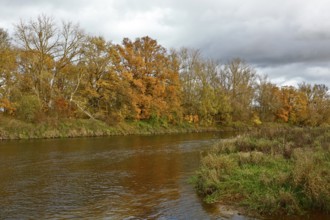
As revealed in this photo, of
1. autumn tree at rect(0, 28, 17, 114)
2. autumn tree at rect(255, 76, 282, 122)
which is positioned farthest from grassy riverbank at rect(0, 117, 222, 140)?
autumn tree at rect(255, 76, 282, 122)

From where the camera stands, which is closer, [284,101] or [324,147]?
[324,147]

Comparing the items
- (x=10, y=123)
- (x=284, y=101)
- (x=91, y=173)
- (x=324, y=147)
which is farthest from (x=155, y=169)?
(x=284, y=101)

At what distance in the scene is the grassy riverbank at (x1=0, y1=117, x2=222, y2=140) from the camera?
38.0 meters

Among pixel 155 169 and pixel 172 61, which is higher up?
pixel 172 61

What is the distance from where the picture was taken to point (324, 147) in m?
17.3

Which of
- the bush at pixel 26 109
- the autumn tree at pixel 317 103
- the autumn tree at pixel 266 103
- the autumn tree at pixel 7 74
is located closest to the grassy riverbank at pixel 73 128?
the bush at pixel 26 109

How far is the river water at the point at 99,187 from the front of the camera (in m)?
11.6

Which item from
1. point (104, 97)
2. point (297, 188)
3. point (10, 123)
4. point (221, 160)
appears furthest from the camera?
point (104, 97)

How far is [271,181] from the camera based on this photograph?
12156mm

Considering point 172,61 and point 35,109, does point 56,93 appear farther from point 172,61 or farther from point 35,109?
point 172,61

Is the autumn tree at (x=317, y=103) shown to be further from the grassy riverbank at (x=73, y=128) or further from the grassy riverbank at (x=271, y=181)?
the grassy riverbank at (x=271, y=181)

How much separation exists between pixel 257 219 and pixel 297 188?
1914mm

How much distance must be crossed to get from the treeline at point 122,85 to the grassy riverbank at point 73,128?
4.14 feet

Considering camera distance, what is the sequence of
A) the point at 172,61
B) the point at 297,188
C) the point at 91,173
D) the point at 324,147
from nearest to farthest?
the point at 297,188 → the point at 324,147 → the point at 91,173 → the point at 172,61
